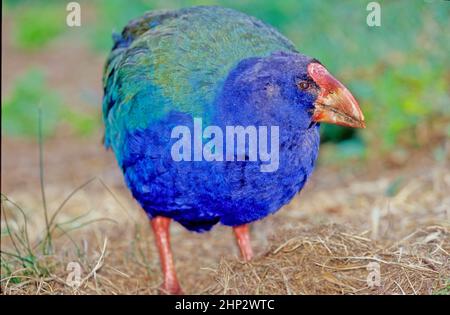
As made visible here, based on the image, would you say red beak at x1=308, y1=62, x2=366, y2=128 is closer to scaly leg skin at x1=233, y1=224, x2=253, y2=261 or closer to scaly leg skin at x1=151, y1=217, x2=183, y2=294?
scaly leg skin at x1=233, y1=224, x2=253, y2=261

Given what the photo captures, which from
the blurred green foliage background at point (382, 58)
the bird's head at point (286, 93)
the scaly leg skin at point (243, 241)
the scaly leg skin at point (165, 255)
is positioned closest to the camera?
the bird's head at point (286, 93)

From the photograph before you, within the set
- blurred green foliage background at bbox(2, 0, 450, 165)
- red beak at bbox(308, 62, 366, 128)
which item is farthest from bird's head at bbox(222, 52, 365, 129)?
blurred green foliage background at bbox(2, 0, 450, 165)

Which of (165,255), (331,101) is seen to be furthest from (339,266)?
(165,255)

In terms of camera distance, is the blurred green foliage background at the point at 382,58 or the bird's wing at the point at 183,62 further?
the blurred green foliage background at the point at 382,58

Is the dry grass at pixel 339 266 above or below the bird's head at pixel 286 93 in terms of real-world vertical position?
below

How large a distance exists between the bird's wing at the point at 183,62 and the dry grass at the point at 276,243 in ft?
1.76

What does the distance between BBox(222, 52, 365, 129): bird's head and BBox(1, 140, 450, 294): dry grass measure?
0.68 metres

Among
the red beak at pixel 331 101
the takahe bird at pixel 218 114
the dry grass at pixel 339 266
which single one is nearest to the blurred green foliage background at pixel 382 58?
the dry grass at pixel 339 266

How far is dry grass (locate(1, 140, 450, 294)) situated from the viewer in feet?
13.2

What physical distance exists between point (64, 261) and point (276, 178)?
50.9 inches

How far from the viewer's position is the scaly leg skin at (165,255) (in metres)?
4.68

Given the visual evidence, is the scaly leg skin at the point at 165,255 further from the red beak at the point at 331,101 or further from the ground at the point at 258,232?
the red beak at the point at 331,101

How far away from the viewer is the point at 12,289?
13.5ft
